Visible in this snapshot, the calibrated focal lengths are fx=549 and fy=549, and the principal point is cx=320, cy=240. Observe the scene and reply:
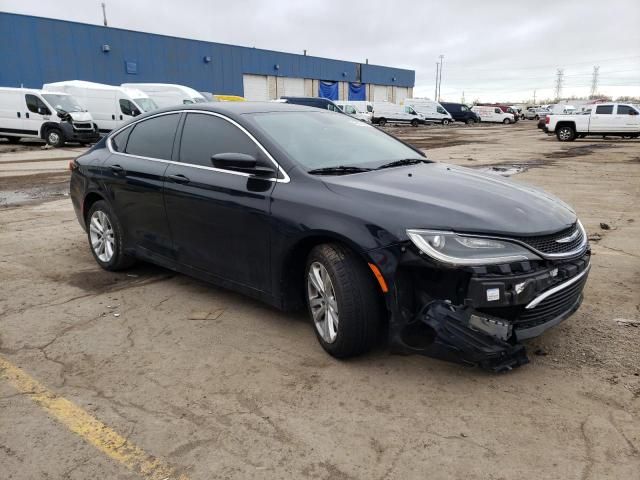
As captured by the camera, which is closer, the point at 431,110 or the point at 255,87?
the point at 255,87

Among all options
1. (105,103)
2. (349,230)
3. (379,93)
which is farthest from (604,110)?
(379,93)

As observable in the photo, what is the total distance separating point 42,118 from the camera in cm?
2086

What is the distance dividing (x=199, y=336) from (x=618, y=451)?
8.58 feet

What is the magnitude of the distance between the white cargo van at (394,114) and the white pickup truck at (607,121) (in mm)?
21678

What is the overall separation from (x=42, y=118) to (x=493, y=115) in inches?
1731

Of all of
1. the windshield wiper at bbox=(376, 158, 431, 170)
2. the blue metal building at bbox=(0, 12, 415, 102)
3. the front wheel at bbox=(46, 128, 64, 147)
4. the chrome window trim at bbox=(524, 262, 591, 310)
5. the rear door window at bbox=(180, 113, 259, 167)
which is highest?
the blue metal building at bbox=(0, 12, 415, 102)

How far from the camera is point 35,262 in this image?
5.67m

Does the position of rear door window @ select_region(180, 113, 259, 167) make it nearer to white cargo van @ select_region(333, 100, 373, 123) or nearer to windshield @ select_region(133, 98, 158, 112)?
windshield @ select_region(133, 98, 158, 112)

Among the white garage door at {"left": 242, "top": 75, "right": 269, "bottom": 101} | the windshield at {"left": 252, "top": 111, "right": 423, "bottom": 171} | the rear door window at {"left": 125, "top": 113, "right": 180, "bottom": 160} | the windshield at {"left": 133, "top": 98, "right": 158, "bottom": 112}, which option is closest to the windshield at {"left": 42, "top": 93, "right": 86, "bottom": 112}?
the windshield at {"left": 133, "top": 98, "right": 158, "bottom": 112}

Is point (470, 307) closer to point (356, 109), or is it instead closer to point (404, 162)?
point (404, 162)

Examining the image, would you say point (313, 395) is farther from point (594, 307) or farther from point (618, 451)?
point (594, 307)

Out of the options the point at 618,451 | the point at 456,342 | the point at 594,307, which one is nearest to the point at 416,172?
the point at 456,342

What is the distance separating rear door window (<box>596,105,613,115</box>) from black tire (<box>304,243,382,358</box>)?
2652cm

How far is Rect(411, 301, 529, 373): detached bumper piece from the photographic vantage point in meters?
2.88
